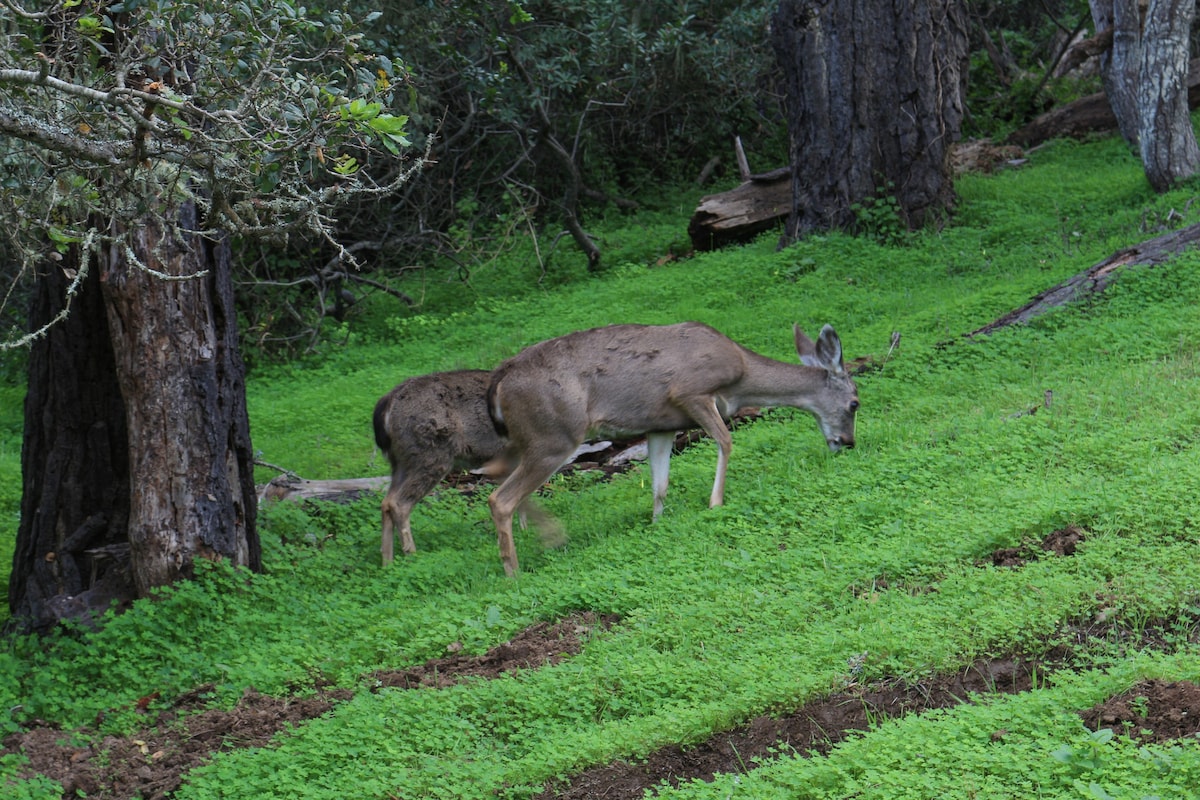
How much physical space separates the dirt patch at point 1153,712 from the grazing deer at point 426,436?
590cm

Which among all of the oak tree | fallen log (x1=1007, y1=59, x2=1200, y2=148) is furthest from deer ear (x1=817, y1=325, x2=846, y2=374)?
fallen log (x1=1007, y1=59, x2=1200, y2=148)

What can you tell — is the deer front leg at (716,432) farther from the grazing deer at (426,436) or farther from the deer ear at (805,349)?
the grazing deer at (426,436)

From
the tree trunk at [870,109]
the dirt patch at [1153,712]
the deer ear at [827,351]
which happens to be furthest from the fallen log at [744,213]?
the dirt patch at [1153,712]

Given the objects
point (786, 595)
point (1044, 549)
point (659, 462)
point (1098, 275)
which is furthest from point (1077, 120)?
point (786, 595)

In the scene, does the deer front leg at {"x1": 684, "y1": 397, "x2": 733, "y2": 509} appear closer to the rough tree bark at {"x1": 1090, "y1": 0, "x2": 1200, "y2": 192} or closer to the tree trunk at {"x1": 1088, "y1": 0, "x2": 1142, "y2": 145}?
the rough tree bark at {"x1": 1090, "y1": 0, "x2": 1200, "y2": 192}

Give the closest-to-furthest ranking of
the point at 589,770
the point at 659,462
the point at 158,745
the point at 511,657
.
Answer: the point at 589,770
the point at 158,745
the point at 511,657
the point at 659,462

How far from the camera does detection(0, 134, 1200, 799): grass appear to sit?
6.03 metres

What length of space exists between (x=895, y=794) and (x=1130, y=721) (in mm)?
1079

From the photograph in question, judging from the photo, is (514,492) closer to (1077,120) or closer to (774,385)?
(774,385)

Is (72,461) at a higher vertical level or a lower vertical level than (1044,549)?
higher

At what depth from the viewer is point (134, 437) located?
360 inches

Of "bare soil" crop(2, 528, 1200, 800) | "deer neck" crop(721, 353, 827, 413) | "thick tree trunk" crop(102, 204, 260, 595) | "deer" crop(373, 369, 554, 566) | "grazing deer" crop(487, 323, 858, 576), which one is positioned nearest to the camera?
"bare soil" crop(2, 528, 1200, 800)

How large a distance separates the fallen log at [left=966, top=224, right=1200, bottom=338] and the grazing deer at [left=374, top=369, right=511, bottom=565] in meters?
4.93

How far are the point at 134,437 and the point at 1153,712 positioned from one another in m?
6.63
